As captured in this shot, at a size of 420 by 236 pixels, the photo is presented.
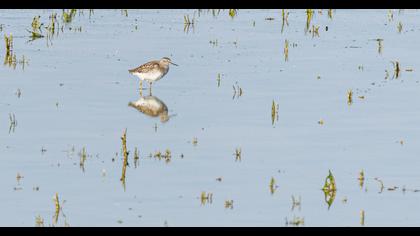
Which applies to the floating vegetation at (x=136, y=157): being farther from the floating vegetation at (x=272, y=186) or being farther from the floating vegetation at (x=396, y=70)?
the floating vegetation at (x=396, y=70)

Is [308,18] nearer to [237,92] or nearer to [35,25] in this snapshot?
[35,25]

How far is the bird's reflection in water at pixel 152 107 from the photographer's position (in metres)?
18.8

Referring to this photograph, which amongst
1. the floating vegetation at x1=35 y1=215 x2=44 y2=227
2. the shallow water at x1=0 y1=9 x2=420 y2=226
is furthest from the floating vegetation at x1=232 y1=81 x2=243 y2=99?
the floating vegetation at x1=35 y1=215 x2=44 y2=227

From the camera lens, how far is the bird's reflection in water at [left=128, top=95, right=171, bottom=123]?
18766 mm

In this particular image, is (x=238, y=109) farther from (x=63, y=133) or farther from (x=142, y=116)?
(x=63, y=133)

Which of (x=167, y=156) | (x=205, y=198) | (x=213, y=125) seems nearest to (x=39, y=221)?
(x=205, y=198)

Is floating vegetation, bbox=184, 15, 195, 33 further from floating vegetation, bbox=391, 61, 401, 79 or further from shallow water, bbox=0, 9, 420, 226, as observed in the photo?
floating vegetation, bbox=391, 61, 401, 79

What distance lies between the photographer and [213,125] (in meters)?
17.8

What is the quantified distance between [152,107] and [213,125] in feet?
6.62

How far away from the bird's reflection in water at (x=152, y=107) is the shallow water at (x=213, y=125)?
0.17m

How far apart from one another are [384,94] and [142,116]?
477 cm

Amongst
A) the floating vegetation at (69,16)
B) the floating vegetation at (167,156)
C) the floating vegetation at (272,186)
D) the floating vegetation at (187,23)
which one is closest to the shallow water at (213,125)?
the floating vegetation at (272,186)

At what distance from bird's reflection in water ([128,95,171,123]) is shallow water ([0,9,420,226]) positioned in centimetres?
17

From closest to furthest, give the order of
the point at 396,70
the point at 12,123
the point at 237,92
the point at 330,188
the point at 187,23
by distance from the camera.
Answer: the point at 330,188 < the point at 12,123 < the point at 237,92 < the point at 396,70 < the point at 187,23
